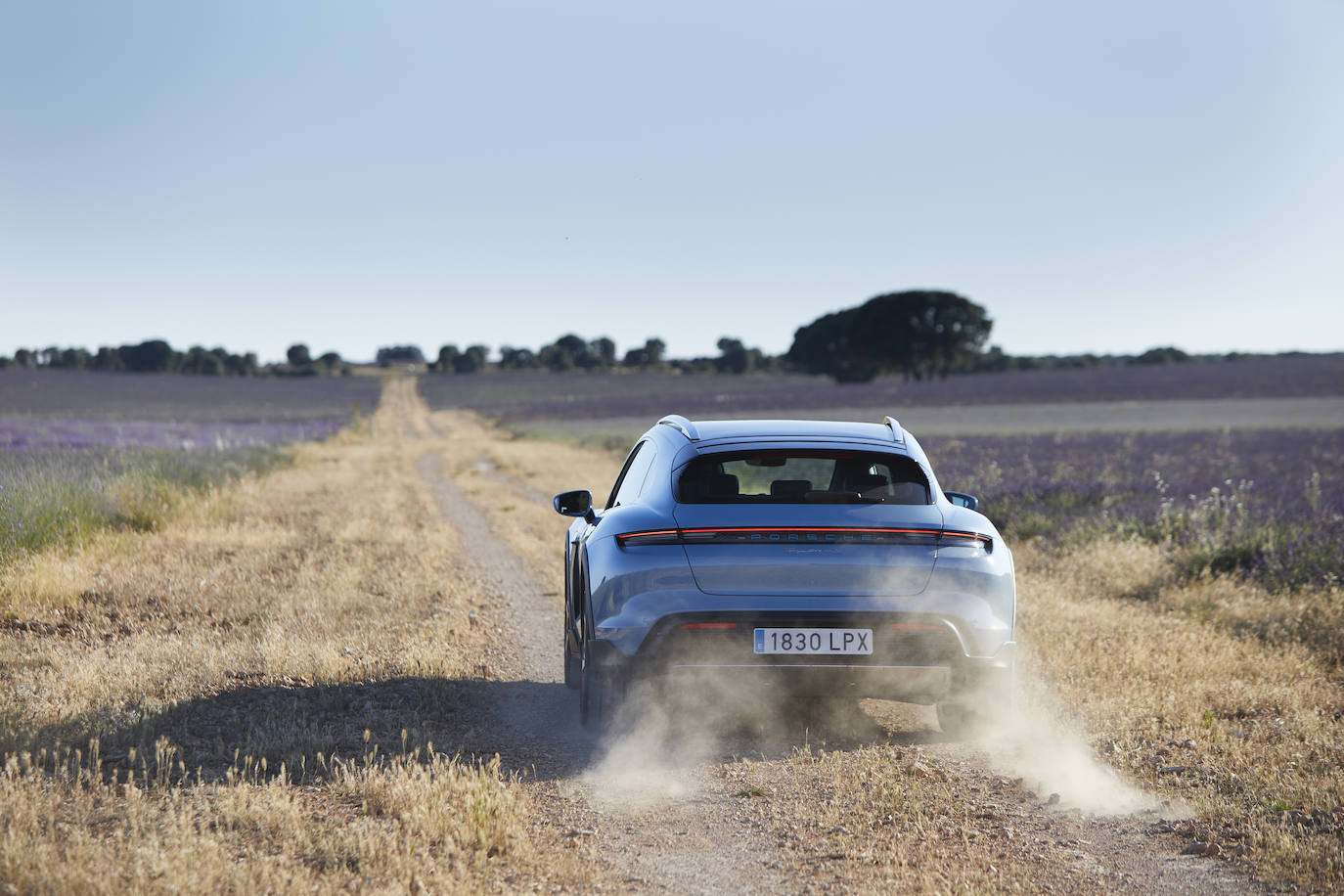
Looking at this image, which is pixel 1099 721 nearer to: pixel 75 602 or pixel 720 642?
pixel 720 642

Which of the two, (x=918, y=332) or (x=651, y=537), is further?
(x=918, y=332)

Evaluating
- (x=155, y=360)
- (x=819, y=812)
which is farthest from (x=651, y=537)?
(x=155, y=360)

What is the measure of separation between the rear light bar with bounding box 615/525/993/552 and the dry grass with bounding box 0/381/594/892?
50.8 inches

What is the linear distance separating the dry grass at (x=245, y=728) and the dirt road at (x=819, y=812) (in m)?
0.35

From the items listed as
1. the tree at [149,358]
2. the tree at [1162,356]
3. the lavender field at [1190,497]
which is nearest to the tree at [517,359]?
the tree at [149,358]

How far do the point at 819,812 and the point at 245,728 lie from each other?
289 centimetres

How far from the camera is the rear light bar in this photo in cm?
455

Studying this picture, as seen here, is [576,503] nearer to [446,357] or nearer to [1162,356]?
[1162,356]

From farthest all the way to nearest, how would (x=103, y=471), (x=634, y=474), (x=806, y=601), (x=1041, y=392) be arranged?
(x=1041, y=392), (x=103, y=471), (x=634, y=474), (x=806, y=601)

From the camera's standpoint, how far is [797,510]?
468 cm

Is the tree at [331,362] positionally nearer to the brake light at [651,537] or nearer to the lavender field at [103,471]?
the lavender field at [103,471]

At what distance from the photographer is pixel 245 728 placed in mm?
5082

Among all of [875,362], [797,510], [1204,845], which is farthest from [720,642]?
[875,362]

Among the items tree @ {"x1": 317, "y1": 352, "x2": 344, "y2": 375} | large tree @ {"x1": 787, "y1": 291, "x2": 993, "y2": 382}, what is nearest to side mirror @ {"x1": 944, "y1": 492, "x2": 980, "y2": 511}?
large tree @ {"x1": 787, "y1": 291, "x2": 993, "y2": 382}
